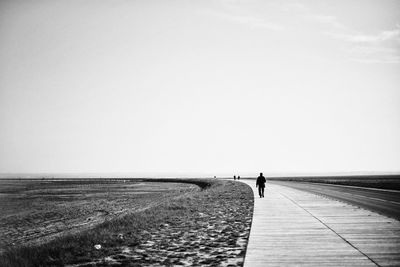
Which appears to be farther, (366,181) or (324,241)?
(366,181)

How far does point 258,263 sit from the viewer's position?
7.55 m

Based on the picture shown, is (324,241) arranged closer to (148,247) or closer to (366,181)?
→ (148,247)

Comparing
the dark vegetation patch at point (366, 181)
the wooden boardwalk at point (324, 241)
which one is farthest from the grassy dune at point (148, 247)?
the dark vegetation patch at point (366, 181)

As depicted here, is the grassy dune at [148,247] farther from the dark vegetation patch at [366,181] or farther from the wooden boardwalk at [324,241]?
the dark vegetation patch at [366,181]

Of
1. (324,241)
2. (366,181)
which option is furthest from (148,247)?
(366,181)

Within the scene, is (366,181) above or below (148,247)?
above

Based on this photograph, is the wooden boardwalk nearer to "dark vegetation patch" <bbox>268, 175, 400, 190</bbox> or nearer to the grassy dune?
the grassy dune

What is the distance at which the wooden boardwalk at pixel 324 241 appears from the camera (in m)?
7.75

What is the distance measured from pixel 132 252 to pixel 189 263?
1.93 m

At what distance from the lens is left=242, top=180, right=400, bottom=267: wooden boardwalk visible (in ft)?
25.4

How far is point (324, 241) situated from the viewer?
32.2 ft

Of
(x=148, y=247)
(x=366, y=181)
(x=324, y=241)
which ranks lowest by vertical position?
(x=148, y=247)

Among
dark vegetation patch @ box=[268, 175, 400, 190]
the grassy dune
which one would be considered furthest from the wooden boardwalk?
dark vegetation patch @ box=[268, 175, 400, 190]

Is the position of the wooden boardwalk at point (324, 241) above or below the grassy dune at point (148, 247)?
above
